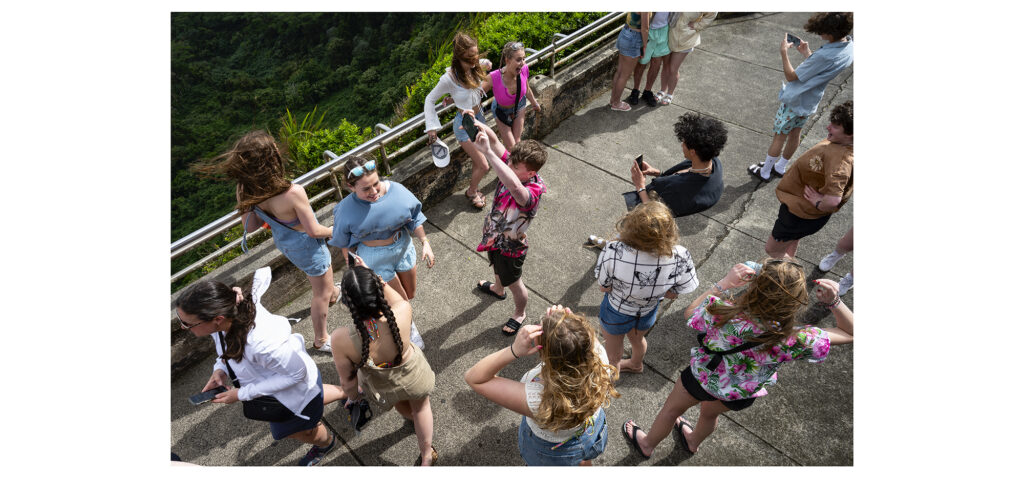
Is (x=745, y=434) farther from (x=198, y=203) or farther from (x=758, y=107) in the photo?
(x=198, y=203)

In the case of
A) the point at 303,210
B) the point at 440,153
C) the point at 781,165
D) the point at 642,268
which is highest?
the point at 303,210

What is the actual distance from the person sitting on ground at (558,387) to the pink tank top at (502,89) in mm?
3115

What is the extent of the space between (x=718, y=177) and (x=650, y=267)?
119cm

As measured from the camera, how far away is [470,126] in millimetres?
4215

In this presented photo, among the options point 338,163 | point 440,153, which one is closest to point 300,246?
point 338,163

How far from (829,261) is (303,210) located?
14.6ft

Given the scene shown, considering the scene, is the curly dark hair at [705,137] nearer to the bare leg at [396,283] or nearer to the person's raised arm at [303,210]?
Result: the bare leg at [396,283]

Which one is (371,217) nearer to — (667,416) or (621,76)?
(667,416)

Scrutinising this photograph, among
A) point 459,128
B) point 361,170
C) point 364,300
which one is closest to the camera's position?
point 364,300

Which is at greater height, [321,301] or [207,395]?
[207,395]

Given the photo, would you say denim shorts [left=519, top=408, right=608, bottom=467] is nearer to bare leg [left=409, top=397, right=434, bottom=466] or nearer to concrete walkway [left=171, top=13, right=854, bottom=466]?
bare leg [left=409, top=397, right=434, bottom=466]

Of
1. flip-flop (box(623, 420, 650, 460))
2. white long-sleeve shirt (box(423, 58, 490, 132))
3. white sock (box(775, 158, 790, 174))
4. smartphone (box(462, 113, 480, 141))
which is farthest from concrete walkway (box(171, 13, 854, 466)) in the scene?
smartphone (box(462, 113, 480, 141))

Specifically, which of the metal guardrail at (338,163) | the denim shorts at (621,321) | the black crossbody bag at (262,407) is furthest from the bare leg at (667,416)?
the metal guardrail at (338,163)

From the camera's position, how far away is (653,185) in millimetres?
3844
